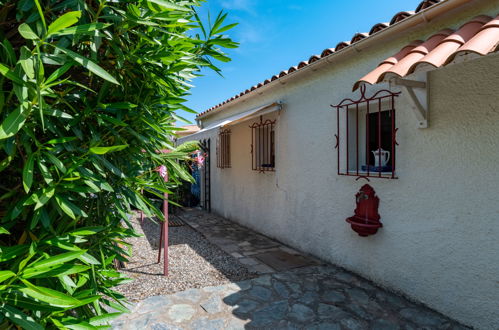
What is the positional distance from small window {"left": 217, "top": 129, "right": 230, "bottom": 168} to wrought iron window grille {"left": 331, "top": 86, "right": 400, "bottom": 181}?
28.3ft

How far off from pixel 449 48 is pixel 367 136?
10.3ft

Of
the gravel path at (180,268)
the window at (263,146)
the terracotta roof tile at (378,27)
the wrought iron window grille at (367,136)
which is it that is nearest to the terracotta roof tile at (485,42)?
the wrought iron window grille at (367,136)

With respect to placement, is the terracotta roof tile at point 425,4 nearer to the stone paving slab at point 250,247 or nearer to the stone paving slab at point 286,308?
the stone paving slab at point 286,308

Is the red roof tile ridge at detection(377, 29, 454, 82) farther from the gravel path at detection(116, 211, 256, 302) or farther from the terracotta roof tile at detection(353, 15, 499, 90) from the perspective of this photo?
the gravel path at detection(116, 211, 256, 302)

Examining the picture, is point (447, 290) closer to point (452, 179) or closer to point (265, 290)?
point (452, 179)

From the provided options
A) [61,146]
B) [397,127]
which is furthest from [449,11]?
[61,146]

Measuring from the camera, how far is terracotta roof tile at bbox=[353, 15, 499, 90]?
374 cm

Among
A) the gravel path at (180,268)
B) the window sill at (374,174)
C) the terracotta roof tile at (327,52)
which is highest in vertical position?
the terracotta roof tile at (327,52)

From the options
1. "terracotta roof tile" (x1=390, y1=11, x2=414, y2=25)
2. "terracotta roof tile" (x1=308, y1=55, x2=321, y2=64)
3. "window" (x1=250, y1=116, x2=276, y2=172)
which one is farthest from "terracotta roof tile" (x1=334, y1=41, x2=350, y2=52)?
"window" (x1=250, y1=116, x2=276, y2=172)

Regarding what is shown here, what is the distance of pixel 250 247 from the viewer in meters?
10.7

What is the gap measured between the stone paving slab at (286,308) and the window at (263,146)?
17.9 ft

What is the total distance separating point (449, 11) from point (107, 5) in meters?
6.04

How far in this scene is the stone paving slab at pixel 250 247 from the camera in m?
8.75

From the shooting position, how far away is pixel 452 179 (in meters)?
5.61
